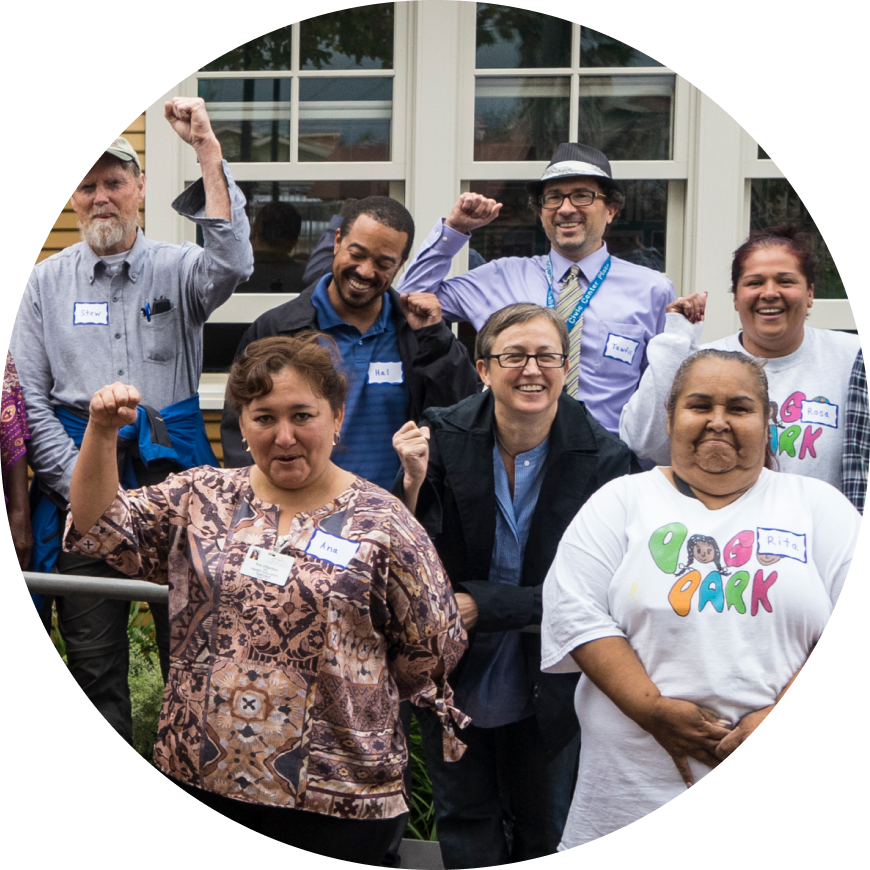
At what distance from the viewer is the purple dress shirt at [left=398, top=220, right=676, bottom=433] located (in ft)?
9.97

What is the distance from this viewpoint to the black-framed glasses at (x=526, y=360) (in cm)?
262

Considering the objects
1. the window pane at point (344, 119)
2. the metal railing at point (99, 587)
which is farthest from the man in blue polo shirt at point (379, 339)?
the window pane at point (344, 119)

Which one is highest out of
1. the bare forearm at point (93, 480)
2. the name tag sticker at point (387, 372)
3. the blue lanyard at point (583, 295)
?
the blue lanyard at point (583, 295)

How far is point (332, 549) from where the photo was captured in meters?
2.09

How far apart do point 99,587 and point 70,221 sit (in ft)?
7.47

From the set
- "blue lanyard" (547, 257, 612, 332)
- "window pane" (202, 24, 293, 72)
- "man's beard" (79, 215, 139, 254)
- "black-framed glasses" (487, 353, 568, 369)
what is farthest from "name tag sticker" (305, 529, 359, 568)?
"window pane" (202, 24, 293, 72)

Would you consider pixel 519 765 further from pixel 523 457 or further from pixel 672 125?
pixel 672 125

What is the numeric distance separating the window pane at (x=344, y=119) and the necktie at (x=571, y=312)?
1.34 metres

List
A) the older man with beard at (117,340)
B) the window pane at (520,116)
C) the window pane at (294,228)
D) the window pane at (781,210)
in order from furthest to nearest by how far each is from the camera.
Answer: the window pane at (294,228)
the window pane at (520,116)
the window pane at (781,210)
the older man with beard at (117,340)

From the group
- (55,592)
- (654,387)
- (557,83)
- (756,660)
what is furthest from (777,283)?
(55,592)

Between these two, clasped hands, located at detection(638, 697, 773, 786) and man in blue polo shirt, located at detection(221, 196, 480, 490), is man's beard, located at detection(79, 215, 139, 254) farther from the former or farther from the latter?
clasped hands, located at detection(638, 697, 773, 786)

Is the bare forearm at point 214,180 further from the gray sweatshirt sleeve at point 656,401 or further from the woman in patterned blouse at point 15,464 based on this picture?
the gray sweatshirt sleeve at point 656,401

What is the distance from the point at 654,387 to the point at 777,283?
1.58 ft

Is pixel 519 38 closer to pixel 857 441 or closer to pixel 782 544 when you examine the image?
pixel 857 441
